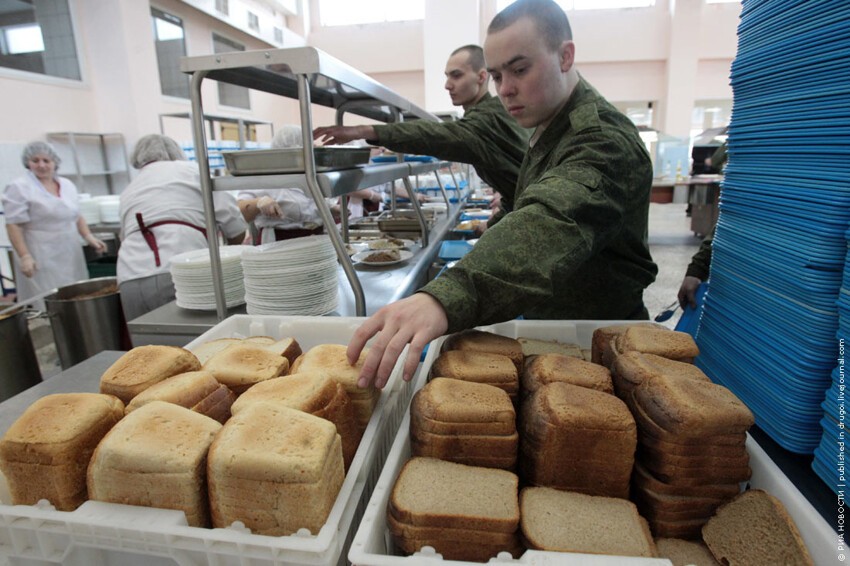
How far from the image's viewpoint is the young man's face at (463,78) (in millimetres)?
3051

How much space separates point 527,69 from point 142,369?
51.3 inches

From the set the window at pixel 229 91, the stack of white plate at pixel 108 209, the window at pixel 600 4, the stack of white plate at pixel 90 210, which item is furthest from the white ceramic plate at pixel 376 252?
the window at pixel 600 4

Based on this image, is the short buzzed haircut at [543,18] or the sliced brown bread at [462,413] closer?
the sliced brown bread at [462,413]

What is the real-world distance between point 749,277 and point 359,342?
84 centimetres

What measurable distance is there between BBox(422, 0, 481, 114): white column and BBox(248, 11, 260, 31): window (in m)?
3.87

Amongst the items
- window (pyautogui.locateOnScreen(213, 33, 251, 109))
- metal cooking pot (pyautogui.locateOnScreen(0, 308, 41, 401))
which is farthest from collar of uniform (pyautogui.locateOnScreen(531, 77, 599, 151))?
window (pyautogui.locateOnScreen(213, 33, 251, 109))

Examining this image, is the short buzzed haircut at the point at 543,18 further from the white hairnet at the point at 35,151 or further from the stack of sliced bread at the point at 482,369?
the white hairnet at the point at 35,151

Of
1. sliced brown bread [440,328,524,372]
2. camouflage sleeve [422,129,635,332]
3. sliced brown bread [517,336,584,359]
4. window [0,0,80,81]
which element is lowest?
sliced brown bread [517,336,584,359]

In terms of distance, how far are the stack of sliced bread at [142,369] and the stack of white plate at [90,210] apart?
554cm

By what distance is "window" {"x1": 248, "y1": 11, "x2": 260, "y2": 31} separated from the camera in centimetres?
1067

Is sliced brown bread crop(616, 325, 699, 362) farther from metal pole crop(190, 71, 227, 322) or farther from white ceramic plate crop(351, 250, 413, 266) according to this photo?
white ceramic plate crop(351, 250, 413, 266)

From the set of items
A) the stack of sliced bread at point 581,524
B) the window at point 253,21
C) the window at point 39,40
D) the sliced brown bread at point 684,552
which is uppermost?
the window at point 253,21

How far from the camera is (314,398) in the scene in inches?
33.4

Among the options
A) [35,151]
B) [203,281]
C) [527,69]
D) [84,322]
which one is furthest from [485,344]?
[35,151]
